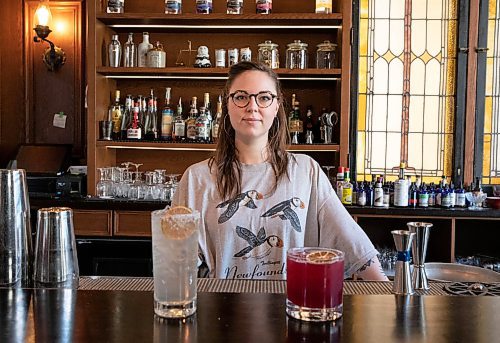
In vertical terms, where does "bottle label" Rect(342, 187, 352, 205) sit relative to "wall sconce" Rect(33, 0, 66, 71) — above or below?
below

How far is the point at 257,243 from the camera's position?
1.89 m

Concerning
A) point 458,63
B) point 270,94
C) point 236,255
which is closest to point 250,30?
point 458,63

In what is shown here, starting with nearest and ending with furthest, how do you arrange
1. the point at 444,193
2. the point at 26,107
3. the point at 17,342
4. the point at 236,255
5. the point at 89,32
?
the point at 17,342, the point at 236,255, the point at 444,193, the point at 89,32, the point at 26,107

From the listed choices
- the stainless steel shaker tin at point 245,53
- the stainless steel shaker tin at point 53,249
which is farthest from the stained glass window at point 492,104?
the stainless steel shaker tin at point 53,249

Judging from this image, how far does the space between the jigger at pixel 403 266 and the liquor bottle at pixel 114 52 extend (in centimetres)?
296

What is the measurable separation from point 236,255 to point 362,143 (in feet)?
7.53

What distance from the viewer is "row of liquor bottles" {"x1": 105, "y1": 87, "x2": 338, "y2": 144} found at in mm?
3895

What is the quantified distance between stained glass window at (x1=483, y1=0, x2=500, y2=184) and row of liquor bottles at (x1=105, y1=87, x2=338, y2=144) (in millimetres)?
1001

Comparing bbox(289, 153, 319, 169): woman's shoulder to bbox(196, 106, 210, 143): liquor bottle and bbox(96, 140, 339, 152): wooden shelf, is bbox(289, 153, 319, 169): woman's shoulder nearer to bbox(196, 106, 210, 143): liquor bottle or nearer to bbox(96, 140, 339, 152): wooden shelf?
bbox(96, 140, 339, 152): wooden shelf

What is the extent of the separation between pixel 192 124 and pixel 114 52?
27.2 inches

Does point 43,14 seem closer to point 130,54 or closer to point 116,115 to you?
point 130,54

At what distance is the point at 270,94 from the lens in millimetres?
1959

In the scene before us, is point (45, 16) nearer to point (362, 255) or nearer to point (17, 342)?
point (362, 255)

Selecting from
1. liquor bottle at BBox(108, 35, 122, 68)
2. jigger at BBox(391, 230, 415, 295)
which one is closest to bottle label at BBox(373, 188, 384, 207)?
liquor bottle at BBox(108, 35, 122, 68)
